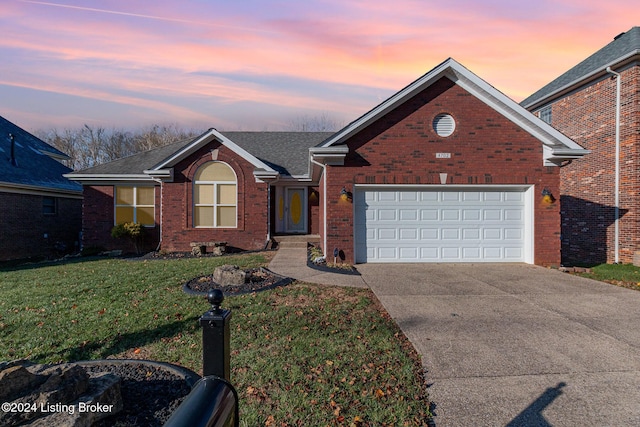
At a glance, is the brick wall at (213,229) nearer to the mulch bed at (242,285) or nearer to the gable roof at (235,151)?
the gable roof at (235,151)

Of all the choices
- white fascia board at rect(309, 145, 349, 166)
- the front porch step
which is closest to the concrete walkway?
white fascia board at rect(309, 145, 349, 166)

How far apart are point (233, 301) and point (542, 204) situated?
9.30m

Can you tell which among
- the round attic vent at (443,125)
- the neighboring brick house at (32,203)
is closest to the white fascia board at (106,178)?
the neighboring brick house at (32,203)

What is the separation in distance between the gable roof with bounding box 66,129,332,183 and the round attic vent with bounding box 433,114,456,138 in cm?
650

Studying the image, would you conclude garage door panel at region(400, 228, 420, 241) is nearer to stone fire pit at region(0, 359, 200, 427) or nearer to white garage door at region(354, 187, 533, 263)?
white garage door at region(354, 187, 533, 263)

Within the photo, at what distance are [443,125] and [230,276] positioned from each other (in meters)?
7.45

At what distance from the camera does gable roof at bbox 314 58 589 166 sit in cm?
1057

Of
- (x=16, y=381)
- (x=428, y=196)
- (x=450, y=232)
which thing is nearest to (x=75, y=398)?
(x=16, y=381)

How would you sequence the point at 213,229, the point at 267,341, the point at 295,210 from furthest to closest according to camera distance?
the point at 295,210
the point at 213,229
the point at 267,341

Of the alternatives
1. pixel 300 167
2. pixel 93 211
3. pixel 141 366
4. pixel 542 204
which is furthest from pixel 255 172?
pixel 141 366

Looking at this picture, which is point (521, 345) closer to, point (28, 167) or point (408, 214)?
point (408, 214)

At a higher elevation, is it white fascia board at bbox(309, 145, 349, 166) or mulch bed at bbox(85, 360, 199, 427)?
white fascia board at bbox(309, 145, 349, 166)

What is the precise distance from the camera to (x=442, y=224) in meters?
11.1

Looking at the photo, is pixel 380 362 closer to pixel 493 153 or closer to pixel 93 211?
pixel 493 153
